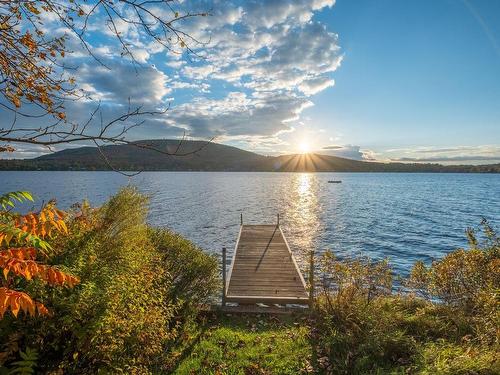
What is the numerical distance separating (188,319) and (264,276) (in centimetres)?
Result: 542

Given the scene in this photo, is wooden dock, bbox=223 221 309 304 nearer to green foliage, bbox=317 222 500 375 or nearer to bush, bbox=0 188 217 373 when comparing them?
green foliage, bbox=317 222 500 375

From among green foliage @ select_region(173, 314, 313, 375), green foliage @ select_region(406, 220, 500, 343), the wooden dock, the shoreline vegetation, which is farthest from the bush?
green foliage @ select_region(406, 220, 500, 343)

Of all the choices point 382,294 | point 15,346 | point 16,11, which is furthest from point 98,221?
point 382,294

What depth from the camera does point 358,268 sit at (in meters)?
9.78

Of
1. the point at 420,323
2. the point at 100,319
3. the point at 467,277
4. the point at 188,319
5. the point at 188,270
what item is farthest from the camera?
the point at 188,270

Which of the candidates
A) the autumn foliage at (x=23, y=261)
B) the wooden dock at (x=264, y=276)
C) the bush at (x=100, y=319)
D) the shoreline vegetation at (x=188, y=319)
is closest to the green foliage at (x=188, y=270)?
the shoreline vegetation at (x=188, y=319)

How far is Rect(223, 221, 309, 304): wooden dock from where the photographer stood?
11.7 meters

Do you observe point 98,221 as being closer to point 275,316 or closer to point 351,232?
point 275,316

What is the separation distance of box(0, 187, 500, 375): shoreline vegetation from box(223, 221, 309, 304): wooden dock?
0.95m

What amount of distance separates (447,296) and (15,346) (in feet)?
36.6

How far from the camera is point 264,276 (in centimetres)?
→ 1417

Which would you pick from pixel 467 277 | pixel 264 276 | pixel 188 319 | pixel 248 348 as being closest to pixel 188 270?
pixel 188 319

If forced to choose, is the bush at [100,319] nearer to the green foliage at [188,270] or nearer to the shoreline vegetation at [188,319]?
the shoreline vegetation at [188,319]

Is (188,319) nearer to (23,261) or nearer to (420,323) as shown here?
(420,323)
